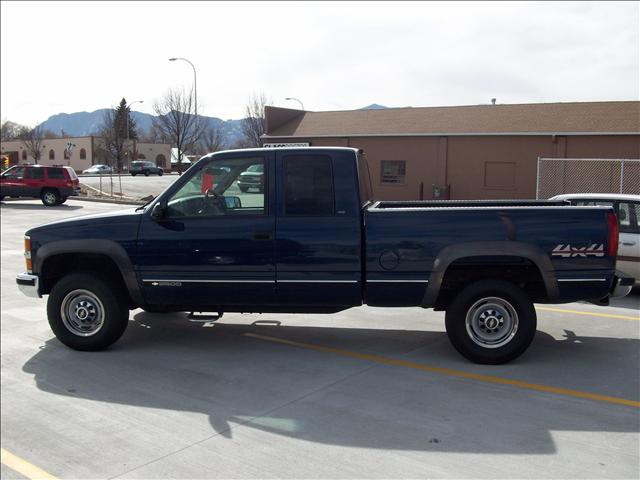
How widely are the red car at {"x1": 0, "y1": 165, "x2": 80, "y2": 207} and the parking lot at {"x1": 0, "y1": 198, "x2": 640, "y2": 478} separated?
2417 centimetres

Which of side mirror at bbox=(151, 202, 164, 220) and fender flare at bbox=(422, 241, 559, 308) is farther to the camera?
side mirror at bbox=(151, 202, 164, 220)

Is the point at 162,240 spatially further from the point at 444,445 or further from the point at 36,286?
the point at 444,445

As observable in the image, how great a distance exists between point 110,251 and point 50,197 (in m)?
26.2

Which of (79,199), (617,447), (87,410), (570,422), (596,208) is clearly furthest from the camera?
(79,199)

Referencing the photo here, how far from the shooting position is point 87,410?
5457mm

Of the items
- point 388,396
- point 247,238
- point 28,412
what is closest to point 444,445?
point 388,396

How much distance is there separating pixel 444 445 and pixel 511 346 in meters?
2.04

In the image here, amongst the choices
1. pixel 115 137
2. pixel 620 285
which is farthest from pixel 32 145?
pixel 620 285

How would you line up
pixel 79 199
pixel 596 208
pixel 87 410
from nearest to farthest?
pixel 87 410
pixel 596 208
pixel 79 199

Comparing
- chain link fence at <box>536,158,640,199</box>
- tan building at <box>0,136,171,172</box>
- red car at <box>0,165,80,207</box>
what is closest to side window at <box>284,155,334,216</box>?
chain link fence at <box>536,158,640,199</box>

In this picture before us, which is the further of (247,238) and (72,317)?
(72,317)

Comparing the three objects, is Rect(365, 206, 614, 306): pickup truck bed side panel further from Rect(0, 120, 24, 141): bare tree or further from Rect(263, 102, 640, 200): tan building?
Rect(0, 120, 24, 141): bare tree

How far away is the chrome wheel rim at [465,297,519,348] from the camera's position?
6.41 m

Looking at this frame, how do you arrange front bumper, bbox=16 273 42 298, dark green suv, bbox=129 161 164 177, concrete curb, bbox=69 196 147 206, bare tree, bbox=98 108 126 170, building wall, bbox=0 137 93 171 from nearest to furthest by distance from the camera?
front bumper, bbox=16 273 42 298 → concrete curb, bbox=69 196 147 206 → dark green suv, bbox=129 161 164 177 → bare tree, bbox=98 108 126 170 → building wall, bbox=0 137 93 171
